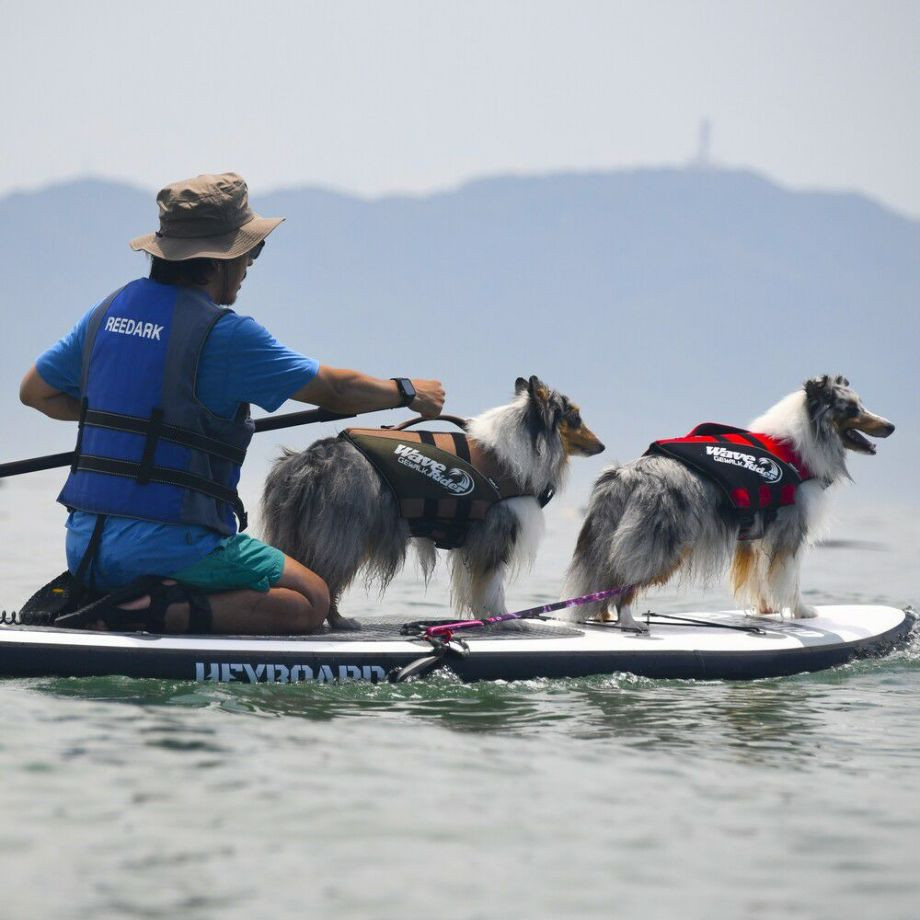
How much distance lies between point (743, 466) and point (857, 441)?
38.6 inches

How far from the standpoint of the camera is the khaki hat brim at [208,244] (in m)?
5.01

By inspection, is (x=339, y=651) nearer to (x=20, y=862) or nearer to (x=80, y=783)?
(x=80, y=783)

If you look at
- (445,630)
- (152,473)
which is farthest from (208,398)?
(445,630)

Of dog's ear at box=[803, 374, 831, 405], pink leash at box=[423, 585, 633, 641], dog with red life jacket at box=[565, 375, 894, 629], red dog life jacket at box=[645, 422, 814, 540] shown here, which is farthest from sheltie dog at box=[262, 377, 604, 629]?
dog's ear at box=[803, 374, 831, 405]

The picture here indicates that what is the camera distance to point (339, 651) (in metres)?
5.51

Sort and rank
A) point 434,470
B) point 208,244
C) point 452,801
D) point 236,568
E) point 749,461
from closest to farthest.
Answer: point 452,801
point 208,244
point 236,568
point 434,470
point 749,461

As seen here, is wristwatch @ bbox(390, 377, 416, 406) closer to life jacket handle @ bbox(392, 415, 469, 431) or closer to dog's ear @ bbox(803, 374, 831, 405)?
life jacket handle @ bbox(392, 415, 469, 431)

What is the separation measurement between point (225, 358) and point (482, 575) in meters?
2.04

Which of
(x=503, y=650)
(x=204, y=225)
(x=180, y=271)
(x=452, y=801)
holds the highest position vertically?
(x=204, y=225)

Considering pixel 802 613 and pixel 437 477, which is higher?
pixel 437 477

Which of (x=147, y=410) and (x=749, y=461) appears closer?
(x=147, y=410)

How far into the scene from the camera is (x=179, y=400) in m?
4.96

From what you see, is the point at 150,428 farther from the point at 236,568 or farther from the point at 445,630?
the point at 445,630

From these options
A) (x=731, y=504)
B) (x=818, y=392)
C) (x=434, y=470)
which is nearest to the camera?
(x=434, y=470)
